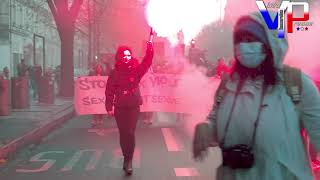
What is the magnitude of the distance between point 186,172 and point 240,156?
529 centimetres

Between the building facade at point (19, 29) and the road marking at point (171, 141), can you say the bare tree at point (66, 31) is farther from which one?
the building facade at point (19, 29)

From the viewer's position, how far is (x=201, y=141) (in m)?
3.11

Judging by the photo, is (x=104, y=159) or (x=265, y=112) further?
(x=104, y=159)

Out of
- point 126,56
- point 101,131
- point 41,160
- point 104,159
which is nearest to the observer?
point 126,56

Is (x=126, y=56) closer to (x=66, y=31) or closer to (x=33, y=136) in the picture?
(x=33, y=136)

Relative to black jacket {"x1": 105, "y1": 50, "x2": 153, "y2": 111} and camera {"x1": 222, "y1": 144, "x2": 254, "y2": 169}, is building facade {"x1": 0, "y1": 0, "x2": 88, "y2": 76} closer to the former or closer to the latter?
black jacket {"x1": 105, "y1": 50, "x2": 153, "y2": 111}

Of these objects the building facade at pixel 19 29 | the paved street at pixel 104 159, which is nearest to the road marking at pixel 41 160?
the paved street at pixel 104 159

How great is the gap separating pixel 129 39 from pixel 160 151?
115 feet

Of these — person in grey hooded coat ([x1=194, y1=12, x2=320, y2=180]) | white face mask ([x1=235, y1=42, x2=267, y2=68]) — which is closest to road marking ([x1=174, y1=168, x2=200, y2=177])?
person in grey hooded coat ([x1=194, y1=12, x2=320, y2=180])

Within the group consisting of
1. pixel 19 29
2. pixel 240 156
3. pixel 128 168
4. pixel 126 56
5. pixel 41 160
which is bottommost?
pixel 41 160

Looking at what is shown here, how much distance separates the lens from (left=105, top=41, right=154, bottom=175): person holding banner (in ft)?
25.6

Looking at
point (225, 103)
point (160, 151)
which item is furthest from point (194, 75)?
point (225, 103)

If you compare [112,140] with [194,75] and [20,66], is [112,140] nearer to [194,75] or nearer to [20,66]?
[194,75]

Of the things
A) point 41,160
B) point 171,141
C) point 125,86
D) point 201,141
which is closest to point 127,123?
point 125,86
